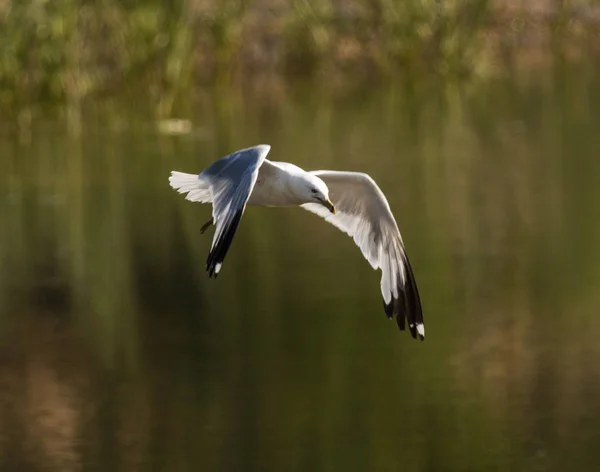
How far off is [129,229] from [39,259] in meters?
1.14

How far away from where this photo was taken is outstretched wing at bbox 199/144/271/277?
7051 millimetres

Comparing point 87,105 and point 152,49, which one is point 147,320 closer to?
point 152,49

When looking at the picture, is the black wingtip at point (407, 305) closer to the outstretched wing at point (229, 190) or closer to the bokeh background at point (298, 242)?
the bokeh background at point (298, 242)

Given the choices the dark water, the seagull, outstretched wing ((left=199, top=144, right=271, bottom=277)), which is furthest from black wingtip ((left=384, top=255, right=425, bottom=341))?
Answer: outstretched wing ((left=199, top=144, right=271, bottom=277))

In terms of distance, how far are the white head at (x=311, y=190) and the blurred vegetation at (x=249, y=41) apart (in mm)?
10397

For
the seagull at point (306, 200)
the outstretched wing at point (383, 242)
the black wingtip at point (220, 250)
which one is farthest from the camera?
the outstretched wing at point (383, 242)

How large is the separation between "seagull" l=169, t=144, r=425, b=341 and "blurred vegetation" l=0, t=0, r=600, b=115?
9.72 metres

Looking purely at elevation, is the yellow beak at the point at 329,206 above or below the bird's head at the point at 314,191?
below

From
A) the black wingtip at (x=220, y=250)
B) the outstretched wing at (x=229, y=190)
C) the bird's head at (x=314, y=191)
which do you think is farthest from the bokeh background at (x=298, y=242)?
the black wingtip at (x=220, y=250)

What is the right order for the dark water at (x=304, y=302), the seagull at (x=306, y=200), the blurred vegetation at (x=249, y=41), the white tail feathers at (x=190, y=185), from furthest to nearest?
1. the blurred vegetation at (x=249, y=41)
2. the dark water at (x=304, y=302)
3. the white tail feathers at (x=190, y=185)
4. the seagull at (x=306, y=200)

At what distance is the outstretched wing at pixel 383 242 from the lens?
873 centimetres

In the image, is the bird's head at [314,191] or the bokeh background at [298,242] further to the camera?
the bokeh background at [298,242]

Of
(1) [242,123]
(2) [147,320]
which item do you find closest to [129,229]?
(2) [147,320]

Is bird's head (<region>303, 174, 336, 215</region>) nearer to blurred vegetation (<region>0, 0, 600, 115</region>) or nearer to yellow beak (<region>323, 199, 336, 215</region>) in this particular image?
yellow beak (<region>323, 199, 336, 215</region>)
